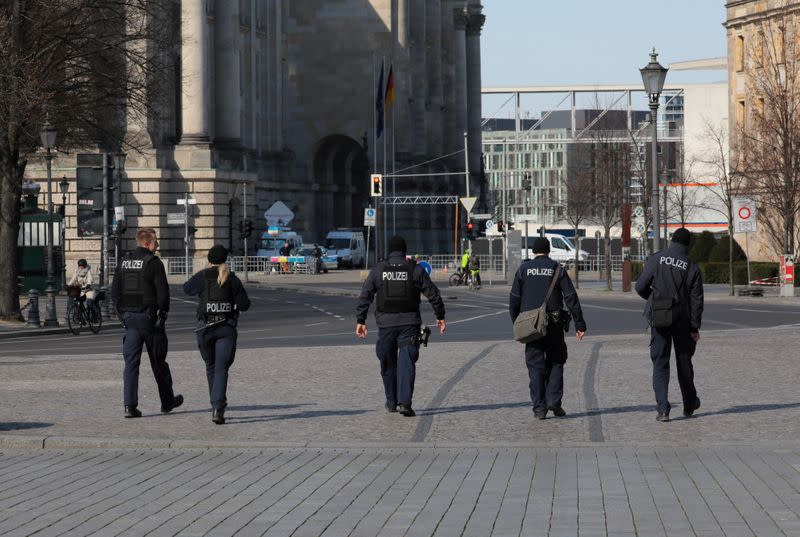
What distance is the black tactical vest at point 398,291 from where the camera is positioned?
53.0 feet

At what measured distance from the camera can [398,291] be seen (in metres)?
Answer: 16.2

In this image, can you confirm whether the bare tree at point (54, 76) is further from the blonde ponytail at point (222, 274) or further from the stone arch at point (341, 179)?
the stone arch at point (341, 179)

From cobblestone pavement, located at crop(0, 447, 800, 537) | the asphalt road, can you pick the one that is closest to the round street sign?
the asphalt road

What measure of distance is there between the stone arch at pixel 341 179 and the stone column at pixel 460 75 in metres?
13.4

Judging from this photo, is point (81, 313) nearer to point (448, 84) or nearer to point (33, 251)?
point (33, 251)

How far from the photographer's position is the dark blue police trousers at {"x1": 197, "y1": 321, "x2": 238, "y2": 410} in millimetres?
15523

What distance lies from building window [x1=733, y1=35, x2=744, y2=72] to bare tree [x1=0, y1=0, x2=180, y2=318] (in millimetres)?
37001

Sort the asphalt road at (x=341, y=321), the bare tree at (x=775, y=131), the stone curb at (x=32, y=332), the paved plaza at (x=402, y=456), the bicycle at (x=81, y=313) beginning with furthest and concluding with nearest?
the bare tree at (x=775, y=131)
the bicycle at (x=81, y=313)
the stone curb at (x=32, y=332)
the asphalt road at (x=341, y=321)
the paved plaza at (x=402, y=456)

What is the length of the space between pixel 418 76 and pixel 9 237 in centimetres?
7250

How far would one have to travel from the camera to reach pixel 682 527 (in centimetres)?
959

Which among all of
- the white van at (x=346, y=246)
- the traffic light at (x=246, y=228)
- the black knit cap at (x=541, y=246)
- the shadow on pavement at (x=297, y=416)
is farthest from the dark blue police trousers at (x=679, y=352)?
the white van at (x=346, y=246)

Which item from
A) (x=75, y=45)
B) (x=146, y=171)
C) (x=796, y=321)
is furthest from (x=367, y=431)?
(x=146, y=171)

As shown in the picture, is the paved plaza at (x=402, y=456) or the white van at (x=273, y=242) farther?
the white van at (x=273, y=242)

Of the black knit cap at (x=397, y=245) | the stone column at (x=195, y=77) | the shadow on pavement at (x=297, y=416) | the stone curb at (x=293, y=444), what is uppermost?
the stone column at (x=195, y=77)
